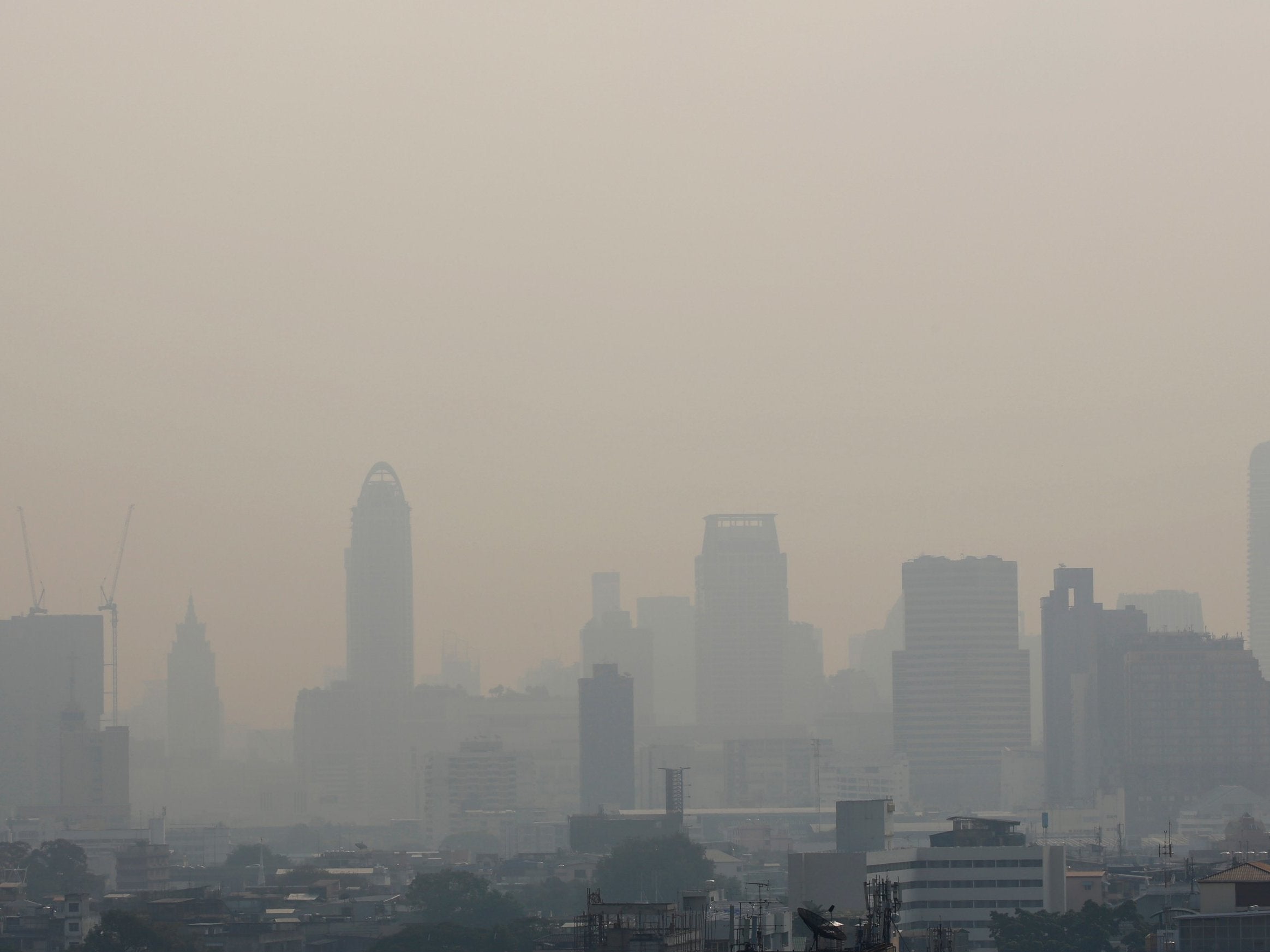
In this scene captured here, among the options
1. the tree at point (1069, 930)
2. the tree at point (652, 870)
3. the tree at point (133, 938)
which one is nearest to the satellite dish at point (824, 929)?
the tree at point (1069, 930)

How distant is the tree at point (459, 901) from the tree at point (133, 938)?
2319 cm

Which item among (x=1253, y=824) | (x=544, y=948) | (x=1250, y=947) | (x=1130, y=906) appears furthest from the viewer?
(x=1253, y=824)

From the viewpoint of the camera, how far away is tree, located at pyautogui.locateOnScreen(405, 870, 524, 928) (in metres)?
125

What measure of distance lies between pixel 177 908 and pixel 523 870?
196 feet

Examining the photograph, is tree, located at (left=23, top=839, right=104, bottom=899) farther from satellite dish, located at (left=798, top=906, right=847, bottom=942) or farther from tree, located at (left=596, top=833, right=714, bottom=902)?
satellite dish, located at (left=798, top=906, right=847, bottom=942)

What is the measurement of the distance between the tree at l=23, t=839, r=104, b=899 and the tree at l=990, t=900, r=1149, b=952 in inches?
3187

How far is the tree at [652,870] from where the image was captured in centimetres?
14025

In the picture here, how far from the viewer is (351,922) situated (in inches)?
4680

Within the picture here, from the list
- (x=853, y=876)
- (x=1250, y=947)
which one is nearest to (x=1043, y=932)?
(x=853, y=876)

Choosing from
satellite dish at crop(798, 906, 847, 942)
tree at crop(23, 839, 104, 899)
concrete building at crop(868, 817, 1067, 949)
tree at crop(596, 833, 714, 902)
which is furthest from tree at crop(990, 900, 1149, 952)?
tree at crop(23, 839, 104, 899)

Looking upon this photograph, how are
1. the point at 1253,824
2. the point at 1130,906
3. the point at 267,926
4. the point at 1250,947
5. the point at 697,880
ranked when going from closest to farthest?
the point at 1250,947
the point at 1130,906
the point at 267,926
the point at 697,880
the point at 1253,824

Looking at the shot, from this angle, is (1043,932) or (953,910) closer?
(1043,932)

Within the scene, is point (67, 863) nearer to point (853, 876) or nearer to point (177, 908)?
point (177, 908)

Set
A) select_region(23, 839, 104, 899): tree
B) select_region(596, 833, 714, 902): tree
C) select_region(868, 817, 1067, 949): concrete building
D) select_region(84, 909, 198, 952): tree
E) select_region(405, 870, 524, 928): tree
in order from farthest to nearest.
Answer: select_region(23, 839, 104, 899): tree
select_region(596, 833, 714, 902): tree
select_region(405, 870, 524, 928): tree
select_region(84, 909, 198, 952): tree
select_region(868, 817, 1067, 949): concrete building
